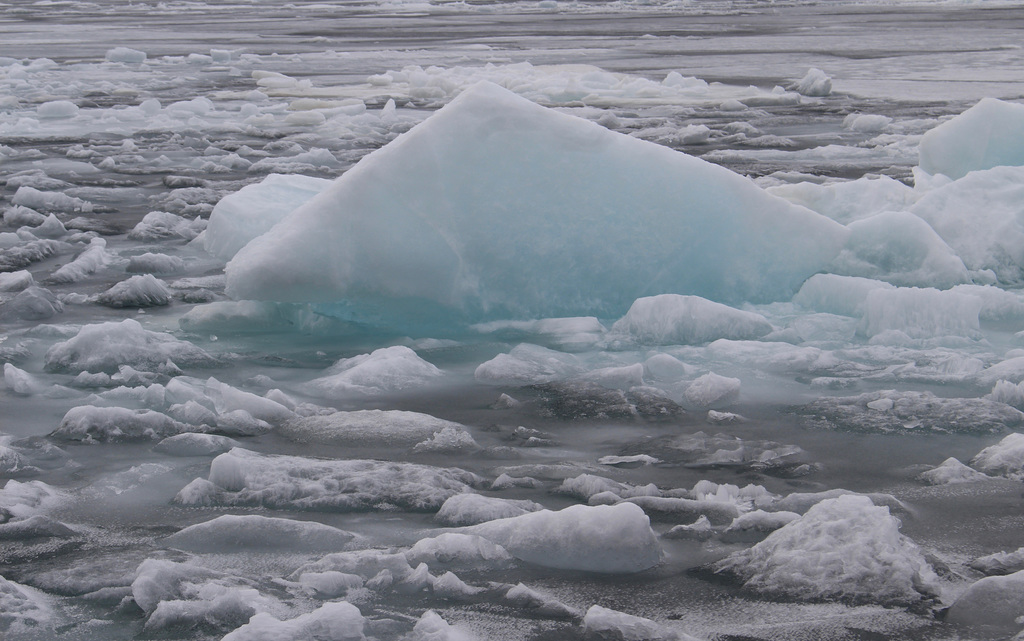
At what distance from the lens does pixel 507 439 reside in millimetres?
2842

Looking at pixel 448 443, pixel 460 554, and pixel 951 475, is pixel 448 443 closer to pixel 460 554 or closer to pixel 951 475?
pixel 460 554

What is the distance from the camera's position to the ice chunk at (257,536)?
2.18 m

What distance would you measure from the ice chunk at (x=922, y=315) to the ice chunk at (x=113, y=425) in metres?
2.35

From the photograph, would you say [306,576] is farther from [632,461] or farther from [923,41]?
[923,41]

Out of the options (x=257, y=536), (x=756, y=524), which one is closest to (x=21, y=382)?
(x=257, y=536)

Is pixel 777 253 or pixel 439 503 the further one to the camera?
pixel 777 253

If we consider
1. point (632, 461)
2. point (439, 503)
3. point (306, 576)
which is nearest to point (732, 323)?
point (632, 461)

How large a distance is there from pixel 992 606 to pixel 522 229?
2173mm

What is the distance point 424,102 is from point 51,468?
30.9ft

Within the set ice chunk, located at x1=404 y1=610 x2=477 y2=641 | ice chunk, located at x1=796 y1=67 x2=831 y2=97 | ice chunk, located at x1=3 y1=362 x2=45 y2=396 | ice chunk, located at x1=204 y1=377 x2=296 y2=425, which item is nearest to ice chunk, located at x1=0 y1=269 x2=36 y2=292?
ice chunk, located at x1=3 y1=362 x2=45 y2=396

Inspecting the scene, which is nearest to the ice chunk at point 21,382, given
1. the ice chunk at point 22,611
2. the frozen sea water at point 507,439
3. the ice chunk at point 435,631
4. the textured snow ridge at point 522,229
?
the frozen sea water at point 507,439

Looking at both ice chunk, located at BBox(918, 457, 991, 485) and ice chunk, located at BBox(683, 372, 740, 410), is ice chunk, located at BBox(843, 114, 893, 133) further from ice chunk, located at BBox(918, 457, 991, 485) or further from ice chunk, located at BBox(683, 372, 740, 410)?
ice chunk, located at BBox(918, 457, 991, 485)

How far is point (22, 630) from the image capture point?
1859 mm

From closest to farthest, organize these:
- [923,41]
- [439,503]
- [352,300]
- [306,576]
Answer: [306,576]
[439,503]
[352,300]
[923,41]
